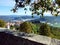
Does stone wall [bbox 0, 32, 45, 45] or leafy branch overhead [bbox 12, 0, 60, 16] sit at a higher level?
leafy branch overhead [bbox 12, 0, 60, 16]

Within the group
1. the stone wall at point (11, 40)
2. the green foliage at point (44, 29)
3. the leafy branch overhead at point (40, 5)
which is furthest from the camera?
the green foliage at point (44, 29)

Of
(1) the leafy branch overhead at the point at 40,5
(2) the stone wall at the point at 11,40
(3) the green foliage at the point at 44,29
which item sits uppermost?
(1) the leafy branch overhead at the point at 40,5

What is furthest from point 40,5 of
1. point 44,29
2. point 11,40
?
point 44,29

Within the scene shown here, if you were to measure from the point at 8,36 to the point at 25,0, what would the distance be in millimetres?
1030

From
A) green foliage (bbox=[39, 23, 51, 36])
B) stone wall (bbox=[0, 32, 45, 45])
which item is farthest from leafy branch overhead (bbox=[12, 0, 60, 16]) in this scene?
green foliage (bbox=[39, 23, 51, 36])

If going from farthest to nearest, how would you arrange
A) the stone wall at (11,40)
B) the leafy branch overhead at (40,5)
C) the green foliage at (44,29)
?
the green foliage at (44,29)
the leafy branch overhead at (40,5)
the stone wall at (11,40)

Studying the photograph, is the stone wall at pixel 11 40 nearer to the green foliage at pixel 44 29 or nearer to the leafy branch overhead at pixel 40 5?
the leafy branch overhead at pixel 40 5

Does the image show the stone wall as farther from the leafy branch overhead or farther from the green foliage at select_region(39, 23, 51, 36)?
the green foliage at select_region(39, 23, 51, 36)

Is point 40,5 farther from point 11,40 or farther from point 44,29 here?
point 44,29

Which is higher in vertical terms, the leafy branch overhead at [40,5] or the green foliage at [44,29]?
the leafy branch overhead at [40,5]

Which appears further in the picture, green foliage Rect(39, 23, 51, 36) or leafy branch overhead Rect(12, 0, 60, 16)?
green foliage Rect(39, 23, 51, 36)

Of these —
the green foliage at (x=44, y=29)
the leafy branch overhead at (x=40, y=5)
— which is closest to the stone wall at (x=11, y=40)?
the leafy branch overhead at (x=40, y=5)

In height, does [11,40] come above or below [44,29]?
above

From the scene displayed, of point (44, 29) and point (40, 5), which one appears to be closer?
point (40, 5)
